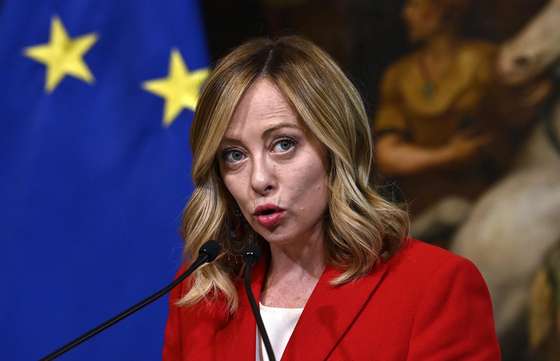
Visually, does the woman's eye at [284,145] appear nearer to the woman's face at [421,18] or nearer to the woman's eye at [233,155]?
the woman's eye at [233,155]

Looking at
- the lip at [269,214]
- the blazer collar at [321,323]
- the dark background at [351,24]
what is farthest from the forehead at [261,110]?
the dark background at [351,24]

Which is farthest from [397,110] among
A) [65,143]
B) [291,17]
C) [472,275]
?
[472,275]

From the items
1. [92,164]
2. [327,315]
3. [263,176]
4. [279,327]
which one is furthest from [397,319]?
[92,164]

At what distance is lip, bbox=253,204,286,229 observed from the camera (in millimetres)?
1579

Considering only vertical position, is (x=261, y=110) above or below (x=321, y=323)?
above

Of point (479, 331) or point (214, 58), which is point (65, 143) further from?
point (479, 331)

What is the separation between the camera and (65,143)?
2711mm

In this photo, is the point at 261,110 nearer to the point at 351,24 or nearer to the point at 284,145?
the point at 284,145

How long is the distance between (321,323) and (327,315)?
0.02 metres

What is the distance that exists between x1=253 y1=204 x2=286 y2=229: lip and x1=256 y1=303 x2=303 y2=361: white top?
19 centimetres

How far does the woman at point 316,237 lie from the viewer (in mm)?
1534

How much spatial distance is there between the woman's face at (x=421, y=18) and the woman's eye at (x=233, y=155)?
1833 mm

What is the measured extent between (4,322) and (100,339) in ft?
0.98

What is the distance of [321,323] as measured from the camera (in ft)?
5.25
